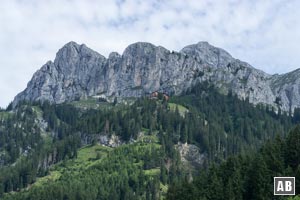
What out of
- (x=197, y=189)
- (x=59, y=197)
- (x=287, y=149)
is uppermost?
(x=287, y=149)

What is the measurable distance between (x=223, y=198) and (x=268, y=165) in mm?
11743

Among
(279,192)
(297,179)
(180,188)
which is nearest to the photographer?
(279,192)

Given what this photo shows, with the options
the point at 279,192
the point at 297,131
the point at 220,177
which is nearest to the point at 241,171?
the point at 220,177

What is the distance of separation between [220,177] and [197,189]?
6035 mm

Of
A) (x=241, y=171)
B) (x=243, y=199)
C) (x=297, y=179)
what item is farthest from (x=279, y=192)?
(x=241, y=171)

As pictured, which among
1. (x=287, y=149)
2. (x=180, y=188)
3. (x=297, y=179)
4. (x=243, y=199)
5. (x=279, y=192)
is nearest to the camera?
(x=279, y=192)

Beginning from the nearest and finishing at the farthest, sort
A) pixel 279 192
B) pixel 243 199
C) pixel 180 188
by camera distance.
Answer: pixel 279 192
pixel 243 199
pixel 180 188

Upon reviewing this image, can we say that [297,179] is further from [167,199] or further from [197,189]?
[167,199]

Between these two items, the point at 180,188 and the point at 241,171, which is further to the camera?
the point at 180,188

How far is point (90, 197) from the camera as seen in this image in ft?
655

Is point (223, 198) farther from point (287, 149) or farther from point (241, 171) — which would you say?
Answer: point (287, 149)

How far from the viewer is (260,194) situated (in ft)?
306

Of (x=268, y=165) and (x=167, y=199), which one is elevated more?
(x=268, y=165)

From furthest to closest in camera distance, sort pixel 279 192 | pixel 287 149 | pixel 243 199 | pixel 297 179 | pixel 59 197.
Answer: pixel 59 197, pixel 287 149, pixel 243 199, pixel 297 179, pixel 279 192
